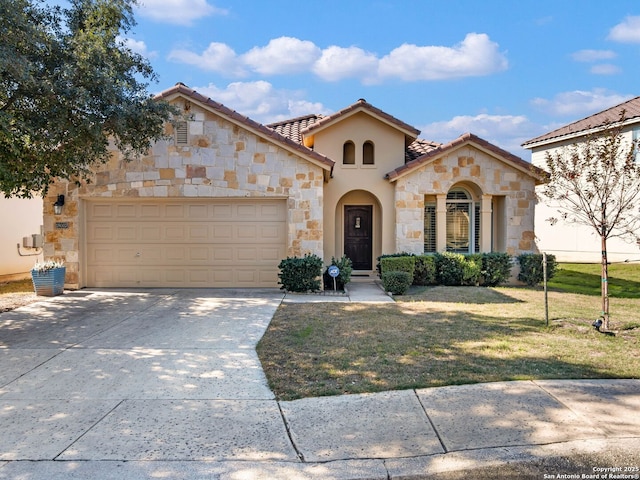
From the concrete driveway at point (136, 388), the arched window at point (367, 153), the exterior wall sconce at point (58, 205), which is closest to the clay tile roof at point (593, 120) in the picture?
the arched window at point (367, 153)

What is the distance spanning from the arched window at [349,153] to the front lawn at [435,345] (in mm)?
6171

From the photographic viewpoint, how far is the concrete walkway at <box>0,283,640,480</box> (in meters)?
3.59

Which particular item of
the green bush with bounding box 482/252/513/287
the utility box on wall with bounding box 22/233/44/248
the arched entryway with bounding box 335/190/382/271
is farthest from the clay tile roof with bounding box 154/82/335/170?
the utility box on wall with bounding box 22/233/44/248

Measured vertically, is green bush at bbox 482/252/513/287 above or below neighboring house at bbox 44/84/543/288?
below

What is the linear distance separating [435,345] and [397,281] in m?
5.03

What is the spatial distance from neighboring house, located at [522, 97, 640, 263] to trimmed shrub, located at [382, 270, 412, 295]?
8818 millimetres

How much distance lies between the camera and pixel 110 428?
4199mm

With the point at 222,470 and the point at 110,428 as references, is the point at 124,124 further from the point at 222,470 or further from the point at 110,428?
the point at 222,470

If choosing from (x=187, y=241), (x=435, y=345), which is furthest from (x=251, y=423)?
(x=187, y=241)

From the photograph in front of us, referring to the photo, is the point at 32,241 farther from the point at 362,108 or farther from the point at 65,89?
the point at 362,108

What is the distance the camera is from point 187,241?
12.7 m

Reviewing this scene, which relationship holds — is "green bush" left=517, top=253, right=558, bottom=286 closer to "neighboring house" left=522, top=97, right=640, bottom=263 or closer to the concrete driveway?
"neighboring house" left=522, top=97, right=640, bottom=263

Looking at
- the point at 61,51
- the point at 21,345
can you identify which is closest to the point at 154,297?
the point at 21,345

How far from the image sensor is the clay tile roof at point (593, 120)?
58.1ft
